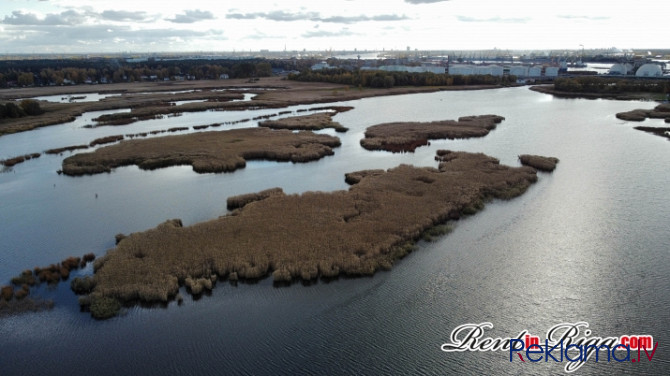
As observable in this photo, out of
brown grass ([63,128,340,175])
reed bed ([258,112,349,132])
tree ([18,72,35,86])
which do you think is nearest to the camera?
brown grass ([63,128,340,175])

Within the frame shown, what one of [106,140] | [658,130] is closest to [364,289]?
[106,140]

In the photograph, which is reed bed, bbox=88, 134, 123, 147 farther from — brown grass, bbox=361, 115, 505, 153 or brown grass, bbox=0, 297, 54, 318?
brown grass, bbox=0, 297, 54, 318

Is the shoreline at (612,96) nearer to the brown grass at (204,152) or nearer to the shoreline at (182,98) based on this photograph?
the shoreline at (182,98)

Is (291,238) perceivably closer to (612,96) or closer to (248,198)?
(248,198)

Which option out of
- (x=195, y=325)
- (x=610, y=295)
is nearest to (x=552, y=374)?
(x=610, y=295)

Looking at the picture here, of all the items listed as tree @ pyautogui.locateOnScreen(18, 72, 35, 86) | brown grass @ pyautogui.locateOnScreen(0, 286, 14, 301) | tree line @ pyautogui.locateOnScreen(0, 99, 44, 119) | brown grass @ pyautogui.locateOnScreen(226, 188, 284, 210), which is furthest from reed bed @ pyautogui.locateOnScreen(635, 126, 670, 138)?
tree @ pyautogui.locateOnScreen(18, 72, 35, 86)
